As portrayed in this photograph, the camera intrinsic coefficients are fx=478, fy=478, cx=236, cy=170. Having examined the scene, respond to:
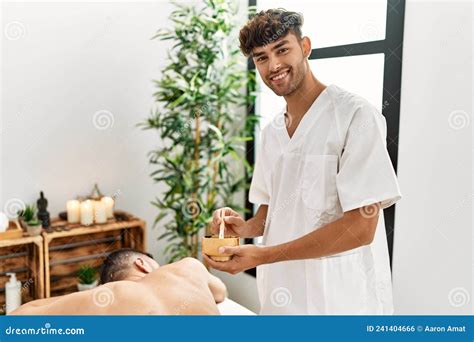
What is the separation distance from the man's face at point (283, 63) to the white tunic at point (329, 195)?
0.34 ft

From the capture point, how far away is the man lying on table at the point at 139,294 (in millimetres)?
1363

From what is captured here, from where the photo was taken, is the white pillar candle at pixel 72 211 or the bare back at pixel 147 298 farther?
the white pillar candle at pixel 72 211

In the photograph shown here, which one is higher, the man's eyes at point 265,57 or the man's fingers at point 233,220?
the man's eyes at point 265,57

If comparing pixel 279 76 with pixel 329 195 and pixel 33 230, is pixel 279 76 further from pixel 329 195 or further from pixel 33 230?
pixel 33 230

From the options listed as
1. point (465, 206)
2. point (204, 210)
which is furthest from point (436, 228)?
point (204, 210)

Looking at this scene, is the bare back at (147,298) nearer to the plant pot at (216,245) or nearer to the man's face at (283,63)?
the plant pot at (216,245)

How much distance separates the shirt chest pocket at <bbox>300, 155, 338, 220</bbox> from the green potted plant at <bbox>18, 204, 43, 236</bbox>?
67.1 inches

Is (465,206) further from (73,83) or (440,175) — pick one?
(73,83)

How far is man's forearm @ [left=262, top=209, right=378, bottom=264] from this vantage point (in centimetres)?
133

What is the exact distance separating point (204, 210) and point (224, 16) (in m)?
Answer: 1.12

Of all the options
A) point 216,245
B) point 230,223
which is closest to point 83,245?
point 230,223

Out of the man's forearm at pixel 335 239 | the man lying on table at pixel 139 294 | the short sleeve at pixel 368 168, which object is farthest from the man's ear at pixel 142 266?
the short sleeve at pixel 368 168

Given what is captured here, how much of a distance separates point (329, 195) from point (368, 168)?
0.15m

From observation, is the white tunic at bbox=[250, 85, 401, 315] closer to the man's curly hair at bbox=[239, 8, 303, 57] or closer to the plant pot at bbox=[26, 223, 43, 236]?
the man's curly hair at bbox=[239, 8, 303, 57]
